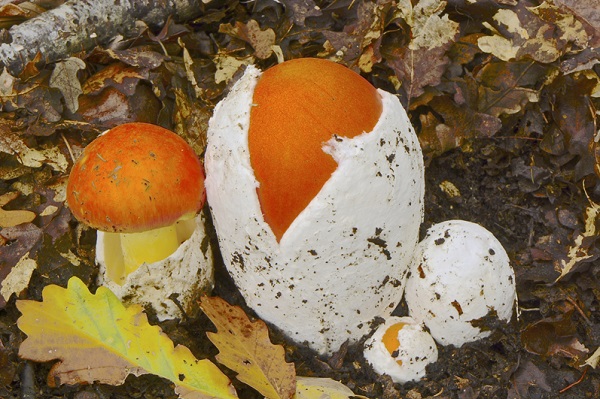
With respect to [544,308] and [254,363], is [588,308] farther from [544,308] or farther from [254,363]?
[254,363]

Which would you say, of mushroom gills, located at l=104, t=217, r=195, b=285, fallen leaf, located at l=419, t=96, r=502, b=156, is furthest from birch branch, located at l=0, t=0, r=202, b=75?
fallen leaf, located at l=419, t=96, r=502, b=156

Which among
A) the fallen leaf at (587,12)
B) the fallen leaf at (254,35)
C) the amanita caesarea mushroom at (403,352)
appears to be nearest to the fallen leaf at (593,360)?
the amanita caesarea mushroom at (403,352)

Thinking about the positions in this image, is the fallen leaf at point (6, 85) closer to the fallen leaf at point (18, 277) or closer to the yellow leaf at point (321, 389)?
the fallen leaf at point (18, 277)

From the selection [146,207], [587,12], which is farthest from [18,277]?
[587,12]

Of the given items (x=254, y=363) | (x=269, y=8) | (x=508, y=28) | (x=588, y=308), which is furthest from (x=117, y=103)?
(x=588, y=308)

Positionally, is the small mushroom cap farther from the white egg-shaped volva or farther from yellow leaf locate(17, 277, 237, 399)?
the white egg-shaped volva
